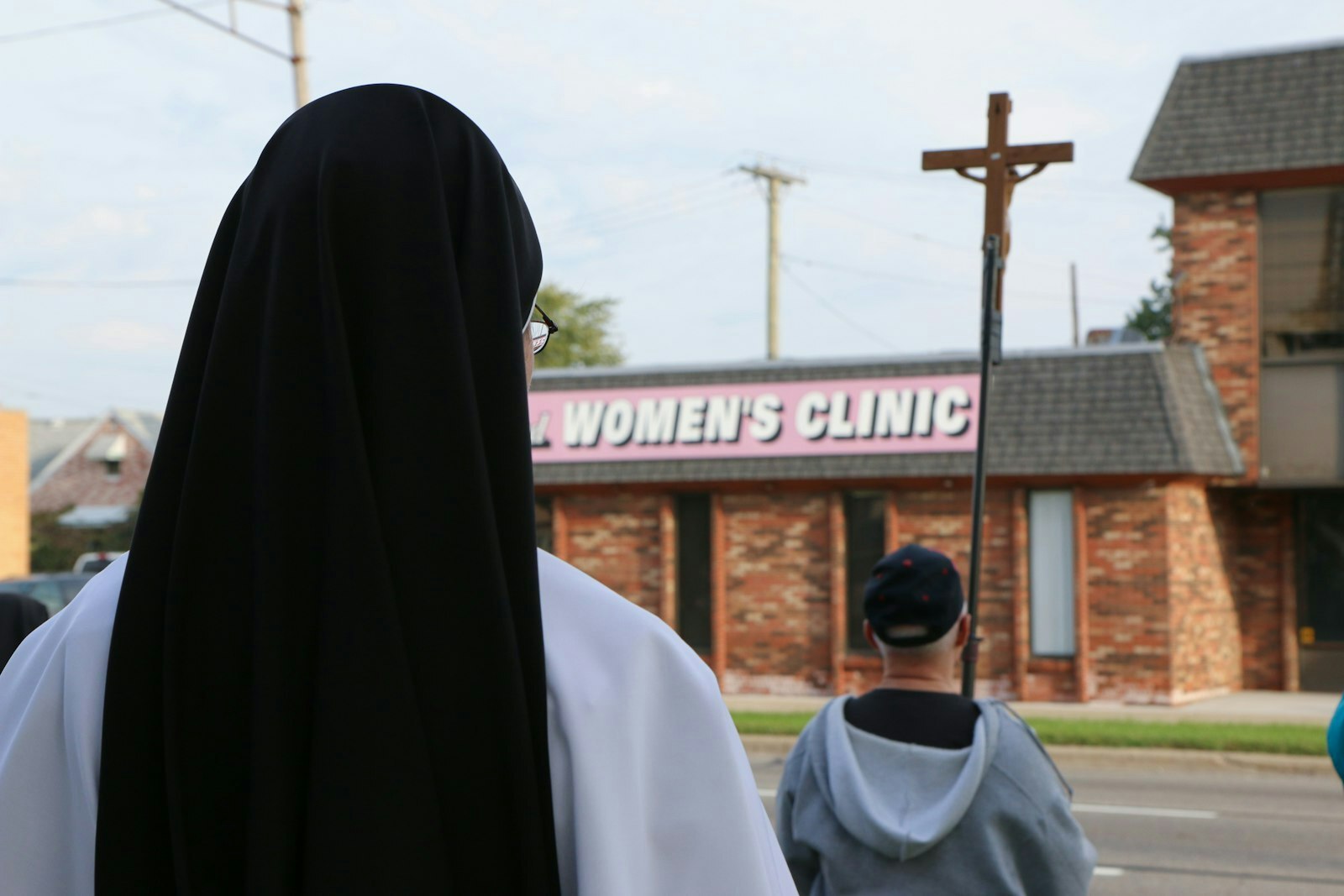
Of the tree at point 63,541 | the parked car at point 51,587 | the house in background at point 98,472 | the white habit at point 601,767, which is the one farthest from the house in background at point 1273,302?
→ the house in background at point 98,472

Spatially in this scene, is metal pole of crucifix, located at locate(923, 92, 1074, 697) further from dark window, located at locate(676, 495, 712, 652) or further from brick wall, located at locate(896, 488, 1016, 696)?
dark window, located at locate(676, 495, 712, 652)

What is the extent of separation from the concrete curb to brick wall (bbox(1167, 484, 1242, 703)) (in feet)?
14.6

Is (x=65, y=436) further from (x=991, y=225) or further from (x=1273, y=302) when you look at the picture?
(x=991, y=225)

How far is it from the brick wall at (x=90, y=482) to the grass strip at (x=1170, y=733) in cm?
3950

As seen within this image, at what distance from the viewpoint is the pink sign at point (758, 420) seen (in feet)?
62.7

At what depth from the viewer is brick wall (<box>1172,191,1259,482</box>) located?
61.8 ft

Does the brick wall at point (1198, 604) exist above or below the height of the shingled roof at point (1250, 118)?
below

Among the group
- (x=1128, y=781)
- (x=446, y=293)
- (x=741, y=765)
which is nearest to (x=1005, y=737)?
(x=741, y=765)

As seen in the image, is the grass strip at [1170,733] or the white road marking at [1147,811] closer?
the white road marking at [1147,811]

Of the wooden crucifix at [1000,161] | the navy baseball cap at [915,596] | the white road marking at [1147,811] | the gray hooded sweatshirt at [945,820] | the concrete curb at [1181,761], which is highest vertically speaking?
the wooden crucifix at [1000,161]

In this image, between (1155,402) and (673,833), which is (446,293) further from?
(1155,402)

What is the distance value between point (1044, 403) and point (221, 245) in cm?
1794

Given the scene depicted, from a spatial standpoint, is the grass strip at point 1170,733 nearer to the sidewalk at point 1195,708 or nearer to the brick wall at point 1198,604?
the sidewalk at point 1195,708

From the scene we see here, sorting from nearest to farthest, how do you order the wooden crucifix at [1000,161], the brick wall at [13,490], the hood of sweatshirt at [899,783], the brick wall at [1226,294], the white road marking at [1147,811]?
the hood of sweatshirt at [899,783]
the wooden crucifix at [1000,161]
the white road marking at [1147,811]
the brick wall at [1226,294]
the brick wall at [13,490]
